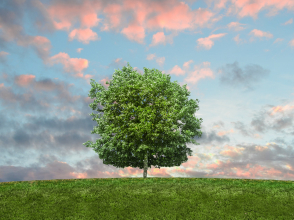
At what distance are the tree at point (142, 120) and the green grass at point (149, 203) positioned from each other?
34.8ft

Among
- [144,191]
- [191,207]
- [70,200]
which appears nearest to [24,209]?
[70,200]

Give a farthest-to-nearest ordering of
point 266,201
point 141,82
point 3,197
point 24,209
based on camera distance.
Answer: point 141,82
point 3,197
point 266,201
point 24,209

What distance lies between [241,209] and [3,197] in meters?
16.1

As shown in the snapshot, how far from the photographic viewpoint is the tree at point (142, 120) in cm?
2914

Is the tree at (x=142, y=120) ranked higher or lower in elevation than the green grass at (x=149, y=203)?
higher

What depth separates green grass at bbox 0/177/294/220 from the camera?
582 inches

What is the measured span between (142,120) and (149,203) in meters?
12.7

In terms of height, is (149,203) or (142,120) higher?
(142,120)

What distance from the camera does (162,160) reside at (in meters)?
34.1

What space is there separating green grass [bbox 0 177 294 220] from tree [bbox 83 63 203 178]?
34.8ft

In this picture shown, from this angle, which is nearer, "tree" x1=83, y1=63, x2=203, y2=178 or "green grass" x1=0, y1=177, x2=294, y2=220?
"green grass" x1=0, y1=177, x2=294, y2=220

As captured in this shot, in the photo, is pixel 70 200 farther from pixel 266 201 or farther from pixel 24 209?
pixel 266 201

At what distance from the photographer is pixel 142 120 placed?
91.4ft

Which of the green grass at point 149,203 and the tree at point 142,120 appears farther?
the tree at point 142,120
